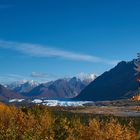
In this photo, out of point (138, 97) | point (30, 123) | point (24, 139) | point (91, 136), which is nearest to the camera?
point (138, 97)

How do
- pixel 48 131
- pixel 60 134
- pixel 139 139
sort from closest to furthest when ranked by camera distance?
pixel 48 131
pixel 60 134
pixel 139 139

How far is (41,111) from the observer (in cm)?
13275

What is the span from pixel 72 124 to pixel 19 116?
1241cm

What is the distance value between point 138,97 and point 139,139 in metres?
70.3

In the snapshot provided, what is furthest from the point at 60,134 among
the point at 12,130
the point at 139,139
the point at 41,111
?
the point at 41,111

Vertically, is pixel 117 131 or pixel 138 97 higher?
pixel 138 97

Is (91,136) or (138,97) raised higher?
(138,97)

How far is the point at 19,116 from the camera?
96.9 meters

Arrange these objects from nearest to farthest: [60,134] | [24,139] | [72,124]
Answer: [24,139], [60,134], [72,124]

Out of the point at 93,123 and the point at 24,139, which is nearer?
the point at 24,139

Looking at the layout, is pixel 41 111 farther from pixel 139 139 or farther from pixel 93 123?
pixel 93 123

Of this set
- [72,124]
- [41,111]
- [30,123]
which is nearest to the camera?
[30,123]

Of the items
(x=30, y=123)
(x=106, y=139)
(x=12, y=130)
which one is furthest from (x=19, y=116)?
(x=12, y=130)

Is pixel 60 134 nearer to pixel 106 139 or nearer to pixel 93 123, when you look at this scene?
pixel 93 123
